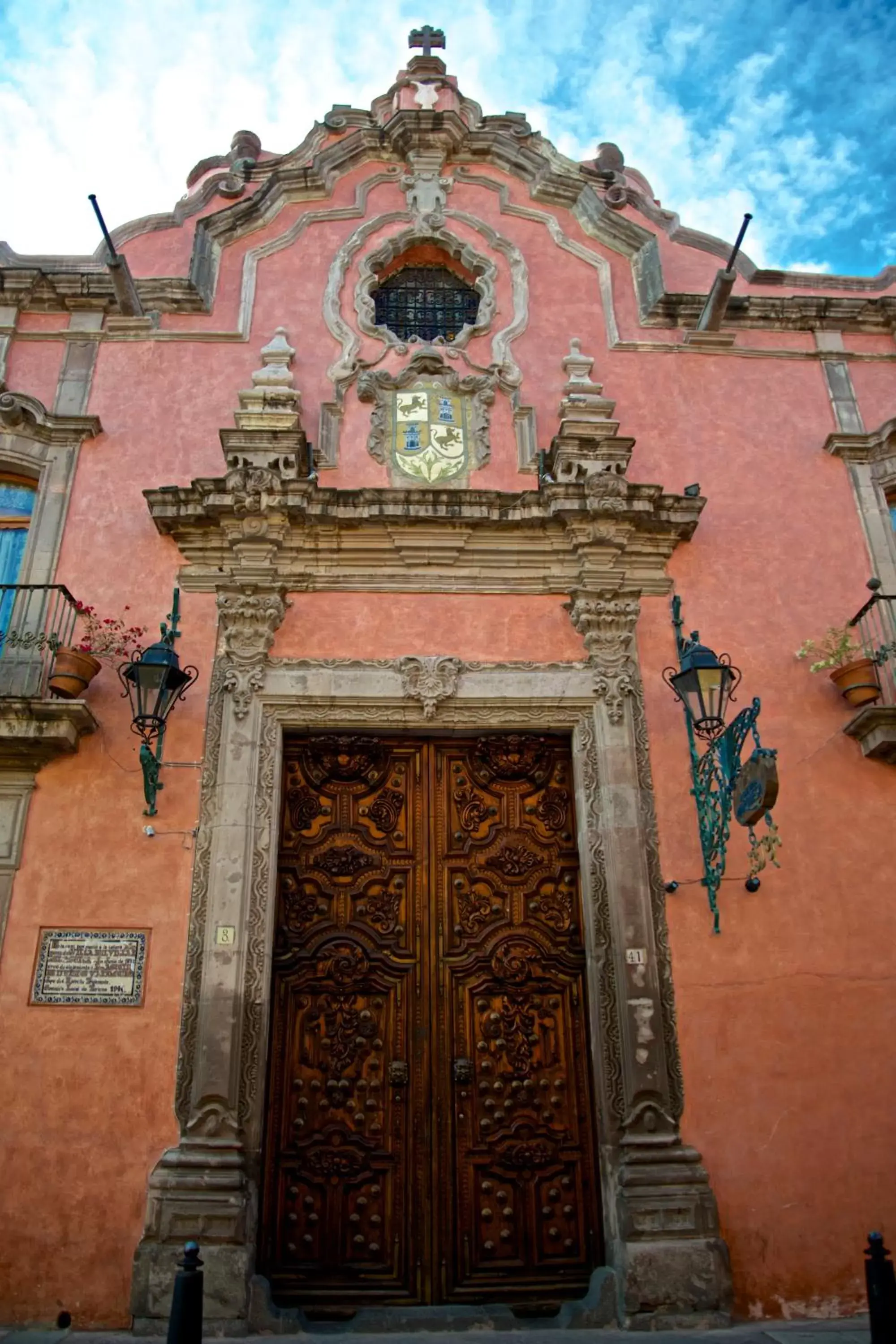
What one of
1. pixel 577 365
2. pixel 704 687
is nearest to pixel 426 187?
pixel 577 365

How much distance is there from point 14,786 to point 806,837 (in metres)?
5.21

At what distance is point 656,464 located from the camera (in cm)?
788

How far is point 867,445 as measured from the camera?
7969 mm

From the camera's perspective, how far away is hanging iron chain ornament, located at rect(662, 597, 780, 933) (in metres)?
5.98

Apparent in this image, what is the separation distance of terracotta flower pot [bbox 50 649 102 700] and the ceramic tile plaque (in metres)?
1.50

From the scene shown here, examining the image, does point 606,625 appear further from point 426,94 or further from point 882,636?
point 426,94

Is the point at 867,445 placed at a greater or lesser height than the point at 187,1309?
greater

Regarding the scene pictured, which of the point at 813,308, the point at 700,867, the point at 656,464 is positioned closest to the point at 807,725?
the point at 700,867

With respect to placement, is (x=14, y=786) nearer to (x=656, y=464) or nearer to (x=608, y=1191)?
A: (x=608, y=1191)

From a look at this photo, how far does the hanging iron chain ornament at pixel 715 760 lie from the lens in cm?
598

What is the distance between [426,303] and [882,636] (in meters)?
4.77

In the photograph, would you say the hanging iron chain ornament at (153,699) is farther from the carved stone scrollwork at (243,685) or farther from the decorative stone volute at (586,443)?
the decorative stone volute at (586,443)

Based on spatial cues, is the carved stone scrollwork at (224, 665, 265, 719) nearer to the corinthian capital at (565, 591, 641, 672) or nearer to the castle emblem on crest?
the castle emblem on crest

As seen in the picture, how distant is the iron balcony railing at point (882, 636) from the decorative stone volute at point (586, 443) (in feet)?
6.78
